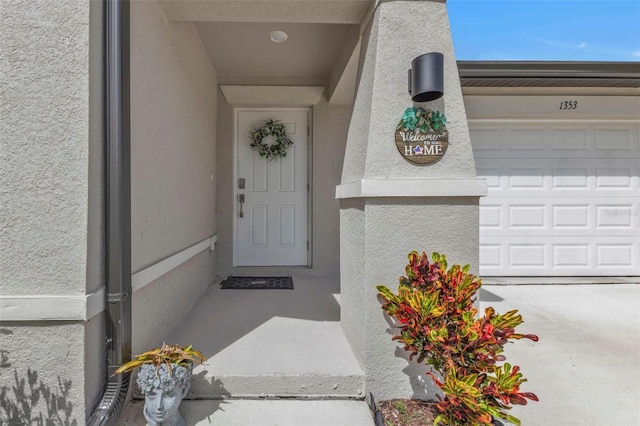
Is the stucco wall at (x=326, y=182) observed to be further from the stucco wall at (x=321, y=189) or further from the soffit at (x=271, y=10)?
the soffit at (x=271, y=10)

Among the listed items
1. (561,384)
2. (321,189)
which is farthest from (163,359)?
(321,189)

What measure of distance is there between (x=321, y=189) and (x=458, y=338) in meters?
2.88

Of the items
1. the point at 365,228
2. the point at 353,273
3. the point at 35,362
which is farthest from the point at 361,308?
the point at 35,362

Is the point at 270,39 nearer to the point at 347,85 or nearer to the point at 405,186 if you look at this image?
the point at 347,85

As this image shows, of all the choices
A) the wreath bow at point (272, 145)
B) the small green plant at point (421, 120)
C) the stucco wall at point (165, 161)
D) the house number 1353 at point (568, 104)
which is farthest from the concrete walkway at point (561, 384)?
the wreath bow at point (272, 145)

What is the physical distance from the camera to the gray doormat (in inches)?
139

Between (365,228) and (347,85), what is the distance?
2213 millimetres

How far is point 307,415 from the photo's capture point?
1635 mm

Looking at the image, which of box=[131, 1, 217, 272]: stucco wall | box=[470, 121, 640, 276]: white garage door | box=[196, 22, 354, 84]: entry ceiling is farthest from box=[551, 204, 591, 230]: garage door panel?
box=[131, 1, 217, 272]: stucco wall

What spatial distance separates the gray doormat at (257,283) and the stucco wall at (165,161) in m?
0.38

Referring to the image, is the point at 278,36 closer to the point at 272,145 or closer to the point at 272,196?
the point at 272,145

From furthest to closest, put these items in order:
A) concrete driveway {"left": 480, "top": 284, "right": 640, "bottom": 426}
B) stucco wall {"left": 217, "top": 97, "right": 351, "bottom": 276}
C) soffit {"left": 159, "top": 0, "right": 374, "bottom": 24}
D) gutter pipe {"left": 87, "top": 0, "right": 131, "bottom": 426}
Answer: stucco wall {"left": 217, "top": 97, "right": 351, "bottom": 276} < soffit {"left": 159, "top": 0, "right": 374, "bottom": 24} < concrete driveway {"left": 480, "top": 284, "right": 640, "bottom": 426} < gutter pipe {"left": 87, "top": 0, "right": 131, "bottom": 426}

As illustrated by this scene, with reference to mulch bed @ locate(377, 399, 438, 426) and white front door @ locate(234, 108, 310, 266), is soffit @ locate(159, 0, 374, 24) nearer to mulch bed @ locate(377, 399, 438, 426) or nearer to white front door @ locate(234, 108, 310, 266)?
white front door @ locate(234, 108, 310, 266)

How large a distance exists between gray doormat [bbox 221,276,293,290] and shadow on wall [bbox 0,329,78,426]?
208 cm
